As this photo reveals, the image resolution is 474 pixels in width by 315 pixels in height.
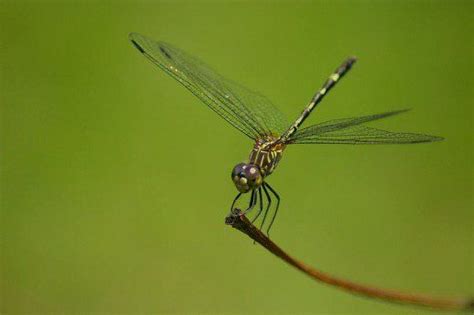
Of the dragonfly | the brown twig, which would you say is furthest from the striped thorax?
the brown twig

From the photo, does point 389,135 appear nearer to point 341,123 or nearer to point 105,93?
point 341,123

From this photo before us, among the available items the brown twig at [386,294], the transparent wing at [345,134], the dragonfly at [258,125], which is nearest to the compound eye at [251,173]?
the dragonfly at [258,125]

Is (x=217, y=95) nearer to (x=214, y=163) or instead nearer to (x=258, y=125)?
(x=258, y=125)

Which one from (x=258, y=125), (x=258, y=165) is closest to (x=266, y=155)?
(x=258, y=165)

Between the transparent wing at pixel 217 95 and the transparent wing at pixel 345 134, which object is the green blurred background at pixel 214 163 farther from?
the transparent wing at pixel 345 134

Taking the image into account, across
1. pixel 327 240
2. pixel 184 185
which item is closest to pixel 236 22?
pixel 184 185

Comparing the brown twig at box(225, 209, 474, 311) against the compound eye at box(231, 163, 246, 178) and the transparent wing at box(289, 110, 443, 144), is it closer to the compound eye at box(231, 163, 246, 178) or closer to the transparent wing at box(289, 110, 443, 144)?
the compound eye at box(231, 163, 246, 178)

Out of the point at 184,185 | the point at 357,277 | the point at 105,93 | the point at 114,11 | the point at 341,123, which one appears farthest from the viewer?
the point at 114,11
